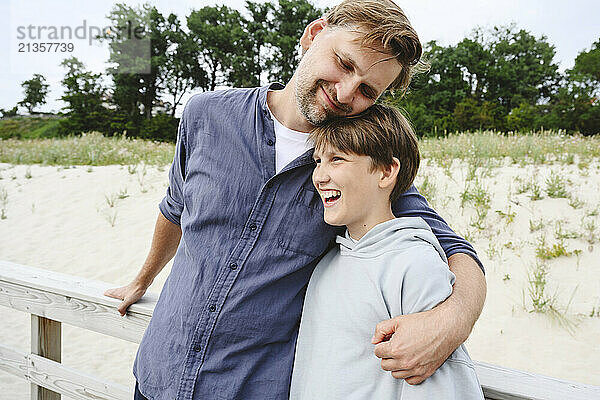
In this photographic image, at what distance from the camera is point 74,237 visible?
6539 millimetres

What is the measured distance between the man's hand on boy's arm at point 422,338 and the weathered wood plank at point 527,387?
18 centimetres

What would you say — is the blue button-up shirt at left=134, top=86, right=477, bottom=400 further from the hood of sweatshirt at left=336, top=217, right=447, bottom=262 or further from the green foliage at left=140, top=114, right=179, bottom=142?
the green foliage at left=140, top=114, right=179, bottom=142

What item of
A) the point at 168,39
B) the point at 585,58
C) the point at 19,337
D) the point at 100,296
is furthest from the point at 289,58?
the point at 100,296

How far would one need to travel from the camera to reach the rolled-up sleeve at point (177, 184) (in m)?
1.64

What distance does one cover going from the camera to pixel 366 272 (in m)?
1.26

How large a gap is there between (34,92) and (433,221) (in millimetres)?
26222

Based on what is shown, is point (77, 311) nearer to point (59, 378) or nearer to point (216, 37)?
point (59, 378)

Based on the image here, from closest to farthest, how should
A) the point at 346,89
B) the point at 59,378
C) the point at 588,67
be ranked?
the point at 346,89 < the point at 59,378 < the point at 588,67

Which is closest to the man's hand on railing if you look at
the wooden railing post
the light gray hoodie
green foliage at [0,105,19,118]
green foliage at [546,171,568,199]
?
the wooden railing post

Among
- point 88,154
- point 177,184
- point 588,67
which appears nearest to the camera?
point 177,184

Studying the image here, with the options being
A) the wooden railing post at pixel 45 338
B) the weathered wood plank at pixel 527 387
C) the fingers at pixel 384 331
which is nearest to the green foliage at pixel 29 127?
the wooden railing post at pixel 45 338

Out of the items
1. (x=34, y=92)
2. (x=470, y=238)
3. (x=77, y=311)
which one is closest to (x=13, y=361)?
(x=77, y=311)

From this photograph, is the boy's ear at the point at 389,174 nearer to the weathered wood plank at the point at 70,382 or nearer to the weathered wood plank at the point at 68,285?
the weathered wood plank at the point at 68,285

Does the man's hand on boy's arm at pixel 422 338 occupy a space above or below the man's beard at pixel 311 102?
below
